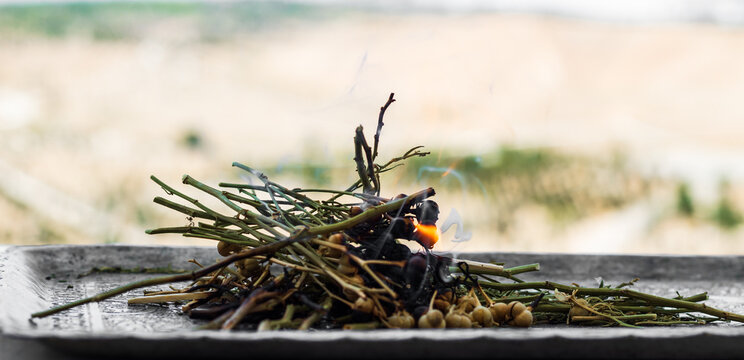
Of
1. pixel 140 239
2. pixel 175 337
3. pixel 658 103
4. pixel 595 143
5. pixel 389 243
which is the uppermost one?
pixel 658 103

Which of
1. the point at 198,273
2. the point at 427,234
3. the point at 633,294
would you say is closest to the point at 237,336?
the point at 198,273

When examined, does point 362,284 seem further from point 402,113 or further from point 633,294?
point 402,113

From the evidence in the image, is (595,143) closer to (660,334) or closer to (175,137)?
(175,137)

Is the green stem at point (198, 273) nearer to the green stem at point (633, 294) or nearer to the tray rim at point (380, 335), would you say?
the tray rim at point (380, 335)

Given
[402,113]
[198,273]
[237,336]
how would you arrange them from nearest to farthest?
[237,336], [198,273], [402,113]

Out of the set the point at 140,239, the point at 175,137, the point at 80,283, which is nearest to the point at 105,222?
the point at 140,239

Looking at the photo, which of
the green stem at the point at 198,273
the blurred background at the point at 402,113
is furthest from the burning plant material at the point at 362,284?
the blurred background at the point at 402,113

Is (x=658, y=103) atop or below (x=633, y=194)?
atop
